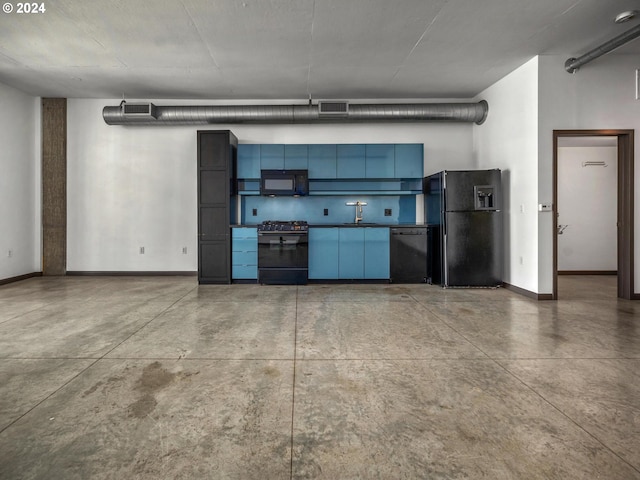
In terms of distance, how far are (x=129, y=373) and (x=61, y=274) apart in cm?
537

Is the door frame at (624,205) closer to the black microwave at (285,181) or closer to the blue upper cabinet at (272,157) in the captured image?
the black microwave at (285,181)

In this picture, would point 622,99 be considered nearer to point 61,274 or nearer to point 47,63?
point 47,63

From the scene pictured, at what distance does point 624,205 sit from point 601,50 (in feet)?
6.65

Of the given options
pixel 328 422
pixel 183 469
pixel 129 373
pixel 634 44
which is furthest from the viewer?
pixel 634 44

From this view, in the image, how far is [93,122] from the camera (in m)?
6.48

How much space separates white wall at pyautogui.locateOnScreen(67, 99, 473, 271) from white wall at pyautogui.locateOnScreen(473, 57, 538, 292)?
105 cm

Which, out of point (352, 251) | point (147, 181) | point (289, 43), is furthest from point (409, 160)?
point (147, 181)

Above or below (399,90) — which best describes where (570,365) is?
below

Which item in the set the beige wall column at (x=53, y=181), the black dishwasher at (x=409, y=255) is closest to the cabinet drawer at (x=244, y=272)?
the black dishwasher at (x=409, y=255)

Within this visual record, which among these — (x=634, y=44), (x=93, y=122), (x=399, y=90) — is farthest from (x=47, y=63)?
(x=634, y=44)

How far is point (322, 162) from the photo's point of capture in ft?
20.5

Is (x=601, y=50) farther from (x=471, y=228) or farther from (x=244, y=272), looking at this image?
(x=244, y=272)

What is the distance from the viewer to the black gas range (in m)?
5.84

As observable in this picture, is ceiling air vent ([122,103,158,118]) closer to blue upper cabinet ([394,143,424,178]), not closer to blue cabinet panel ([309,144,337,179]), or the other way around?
blue cabinet panel ([309,144,337,179])
